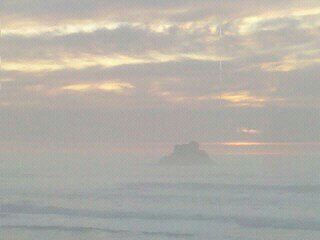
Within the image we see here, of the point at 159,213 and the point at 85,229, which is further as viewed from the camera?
the point at 159,213

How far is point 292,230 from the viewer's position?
32219 mm

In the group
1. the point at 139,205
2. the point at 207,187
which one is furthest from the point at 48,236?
the point at 207,187

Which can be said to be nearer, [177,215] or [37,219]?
[37,219]

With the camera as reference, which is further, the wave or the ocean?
the ocean

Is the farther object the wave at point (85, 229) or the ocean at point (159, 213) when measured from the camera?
the ocean at point (159, 213)

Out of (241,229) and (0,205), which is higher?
(0,205)

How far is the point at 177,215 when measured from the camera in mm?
39562

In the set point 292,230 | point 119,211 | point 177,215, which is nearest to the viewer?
point 292,230

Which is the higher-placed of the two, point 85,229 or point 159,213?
point 159,213

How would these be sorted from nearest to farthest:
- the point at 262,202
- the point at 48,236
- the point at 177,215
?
the point at 48,236 < the point at 177,215 < the point at 262,202

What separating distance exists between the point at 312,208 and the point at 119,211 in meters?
16.0

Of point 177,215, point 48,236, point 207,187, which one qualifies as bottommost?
point 48,236

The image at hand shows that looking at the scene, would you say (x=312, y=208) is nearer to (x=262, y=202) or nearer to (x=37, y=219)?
(x=262, y=202)

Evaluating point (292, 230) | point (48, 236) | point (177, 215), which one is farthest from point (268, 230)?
point (48, 236)
